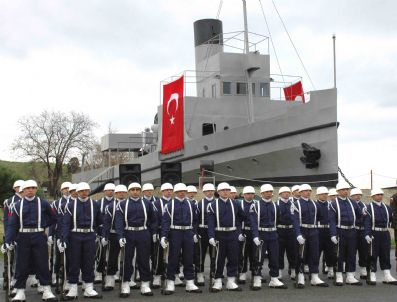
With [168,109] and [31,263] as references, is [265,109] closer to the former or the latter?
[168,109]

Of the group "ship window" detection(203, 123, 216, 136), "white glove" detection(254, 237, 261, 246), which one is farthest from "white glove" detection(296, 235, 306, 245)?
"ship window" detection(203, 123, 216, 136)

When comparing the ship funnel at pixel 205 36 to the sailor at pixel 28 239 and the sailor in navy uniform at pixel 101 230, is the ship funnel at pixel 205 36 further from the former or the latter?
the sailor at pixel 28 239

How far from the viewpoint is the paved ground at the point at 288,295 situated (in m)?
8.05

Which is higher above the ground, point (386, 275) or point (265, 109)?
point (265, 109)

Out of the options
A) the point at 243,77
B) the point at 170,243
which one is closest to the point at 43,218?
the point at 170,243

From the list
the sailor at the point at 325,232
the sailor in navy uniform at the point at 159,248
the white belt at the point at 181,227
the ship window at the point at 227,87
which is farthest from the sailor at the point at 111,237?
the ship window at the point at 227,87

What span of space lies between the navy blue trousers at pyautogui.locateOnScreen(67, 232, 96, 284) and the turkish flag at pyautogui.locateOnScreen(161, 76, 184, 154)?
43.9 ft

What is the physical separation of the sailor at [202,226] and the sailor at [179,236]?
43cm

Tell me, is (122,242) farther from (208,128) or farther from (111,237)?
(208,128)

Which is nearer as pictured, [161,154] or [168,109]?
[168,109]

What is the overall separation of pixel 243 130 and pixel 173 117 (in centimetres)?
341

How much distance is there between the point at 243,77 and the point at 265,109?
5.02ft

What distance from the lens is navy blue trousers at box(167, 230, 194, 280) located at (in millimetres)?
9008

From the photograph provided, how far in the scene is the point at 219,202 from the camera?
9234 millimetres
